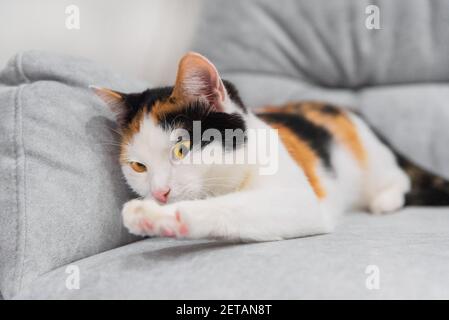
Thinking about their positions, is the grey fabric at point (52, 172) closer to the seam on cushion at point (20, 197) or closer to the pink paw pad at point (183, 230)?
the seam on cushion at point (20, 197)

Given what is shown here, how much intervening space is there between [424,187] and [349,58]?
60cm

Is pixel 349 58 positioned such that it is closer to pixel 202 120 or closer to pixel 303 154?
pixel 303 154

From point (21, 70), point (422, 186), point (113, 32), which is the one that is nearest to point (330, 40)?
point (422, 186)

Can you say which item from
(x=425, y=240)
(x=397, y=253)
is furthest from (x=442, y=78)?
(x=397, y=253)

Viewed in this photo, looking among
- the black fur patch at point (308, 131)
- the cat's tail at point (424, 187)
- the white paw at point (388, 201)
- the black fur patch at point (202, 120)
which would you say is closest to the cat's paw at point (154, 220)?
the black fur patch at point (202, 120)

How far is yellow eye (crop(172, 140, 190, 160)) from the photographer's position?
2.92 ft

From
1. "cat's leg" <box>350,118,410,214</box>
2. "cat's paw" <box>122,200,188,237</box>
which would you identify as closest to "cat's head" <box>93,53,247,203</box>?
"cat's paw" <box>122,200,188,237</box>

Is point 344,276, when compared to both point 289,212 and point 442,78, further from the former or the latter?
point 442,78

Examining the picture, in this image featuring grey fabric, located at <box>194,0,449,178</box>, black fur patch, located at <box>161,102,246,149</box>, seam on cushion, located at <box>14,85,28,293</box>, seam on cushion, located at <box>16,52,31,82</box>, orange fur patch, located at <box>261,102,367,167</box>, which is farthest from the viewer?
grey fabric, located at <box>194,0,449,178</box>

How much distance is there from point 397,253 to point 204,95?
480 mm

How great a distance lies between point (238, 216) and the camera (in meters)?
0.81

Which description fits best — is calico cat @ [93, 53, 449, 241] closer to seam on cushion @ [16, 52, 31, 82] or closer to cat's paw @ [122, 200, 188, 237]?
cat's paw @ [122, 200, 188, 237]

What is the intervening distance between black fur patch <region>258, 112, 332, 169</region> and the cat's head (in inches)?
14.1

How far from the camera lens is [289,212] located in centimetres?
89
